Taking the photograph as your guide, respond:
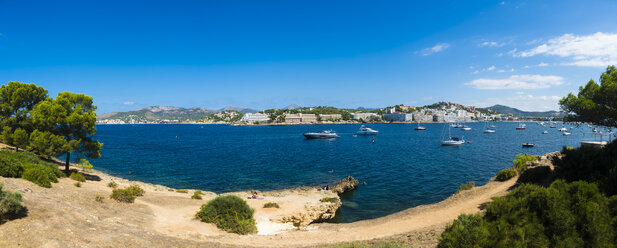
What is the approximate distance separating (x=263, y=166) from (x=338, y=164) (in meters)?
12.5

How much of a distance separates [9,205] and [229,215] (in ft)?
30.5

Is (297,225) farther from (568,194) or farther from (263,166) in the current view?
(263,166)

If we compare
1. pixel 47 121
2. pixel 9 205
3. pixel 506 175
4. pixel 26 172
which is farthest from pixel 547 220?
pixel 47 121

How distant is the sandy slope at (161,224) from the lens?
32.7ft

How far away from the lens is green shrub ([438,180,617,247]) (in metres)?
7.36

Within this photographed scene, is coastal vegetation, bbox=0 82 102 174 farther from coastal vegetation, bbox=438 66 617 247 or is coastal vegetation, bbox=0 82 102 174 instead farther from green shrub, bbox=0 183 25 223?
coastal vegetation, bbox=438 66 617 247

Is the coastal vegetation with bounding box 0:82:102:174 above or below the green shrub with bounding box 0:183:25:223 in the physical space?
above

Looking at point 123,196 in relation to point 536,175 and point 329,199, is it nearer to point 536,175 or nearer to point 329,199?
point 329,199

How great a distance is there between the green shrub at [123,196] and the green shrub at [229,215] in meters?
5.13

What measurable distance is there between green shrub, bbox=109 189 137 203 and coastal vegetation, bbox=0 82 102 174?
7247 mm

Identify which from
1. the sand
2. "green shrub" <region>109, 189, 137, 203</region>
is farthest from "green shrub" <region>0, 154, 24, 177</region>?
"green shrub" <region>109, 189, 137, 203</region>

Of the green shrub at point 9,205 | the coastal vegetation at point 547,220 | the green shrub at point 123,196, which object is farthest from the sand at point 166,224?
the coastal vegetation at point 547,220

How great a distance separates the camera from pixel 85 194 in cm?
1686

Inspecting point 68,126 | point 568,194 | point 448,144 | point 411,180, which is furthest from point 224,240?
point 448,144
